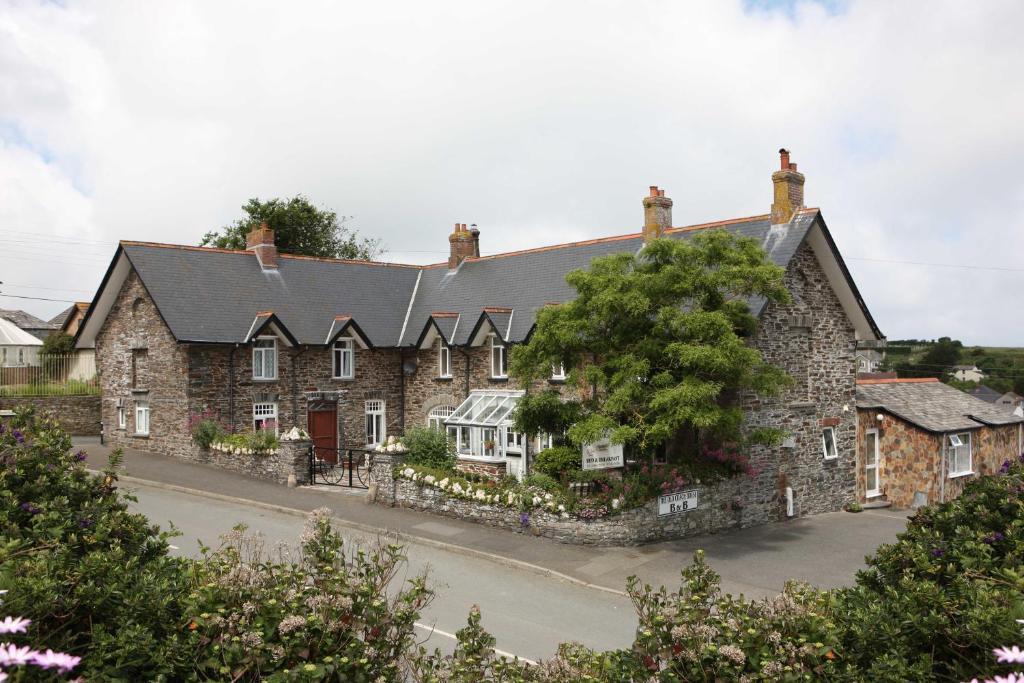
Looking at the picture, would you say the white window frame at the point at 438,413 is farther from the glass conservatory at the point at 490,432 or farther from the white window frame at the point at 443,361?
the glass conservatory at the point at 490,432

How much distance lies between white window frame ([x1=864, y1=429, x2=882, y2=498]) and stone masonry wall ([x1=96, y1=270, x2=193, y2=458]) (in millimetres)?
21483

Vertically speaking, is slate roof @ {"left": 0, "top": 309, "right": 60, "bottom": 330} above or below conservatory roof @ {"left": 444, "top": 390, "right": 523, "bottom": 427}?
above

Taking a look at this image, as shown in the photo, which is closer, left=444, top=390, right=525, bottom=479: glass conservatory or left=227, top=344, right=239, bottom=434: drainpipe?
left=444, top=390, right=525, bottom=479: glass conservatory

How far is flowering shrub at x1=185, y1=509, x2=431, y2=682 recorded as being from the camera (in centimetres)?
446

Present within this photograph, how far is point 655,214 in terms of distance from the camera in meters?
24.7

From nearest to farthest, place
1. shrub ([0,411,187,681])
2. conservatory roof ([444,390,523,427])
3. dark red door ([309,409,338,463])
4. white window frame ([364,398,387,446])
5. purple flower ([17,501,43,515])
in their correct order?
shrub ([0,411,187,681]) < purple flower ([17,501,43,515]) < conservatory roof ([444,390,523,427]) < dark red door ([309,409,338,463]) < white window frame ([364,398,387,446])

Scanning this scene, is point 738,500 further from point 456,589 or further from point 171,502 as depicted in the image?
point 171,502

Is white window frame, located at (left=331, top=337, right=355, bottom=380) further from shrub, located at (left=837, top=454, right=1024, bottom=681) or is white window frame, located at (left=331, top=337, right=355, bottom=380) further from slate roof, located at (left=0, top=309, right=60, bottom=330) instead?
slate roof, located at (left=0, top=309, right=60, bottom=330)

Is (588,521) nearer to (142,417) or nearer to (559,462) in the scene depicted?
(559,462)

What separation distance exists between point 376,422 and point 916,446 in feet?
61.0

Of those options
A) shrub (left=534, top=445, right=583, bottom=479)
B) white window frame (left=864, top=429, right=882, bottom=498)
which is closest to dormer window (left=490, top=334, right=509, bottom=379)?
shrub (left=534, top=445, right=583, bottom=479)

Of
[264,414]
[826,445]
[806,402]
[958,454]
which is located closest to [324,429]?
[264,414]

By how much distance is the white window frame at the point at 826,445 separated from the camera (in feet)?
74.2

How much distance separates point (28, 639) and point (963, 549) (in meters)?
6.11
